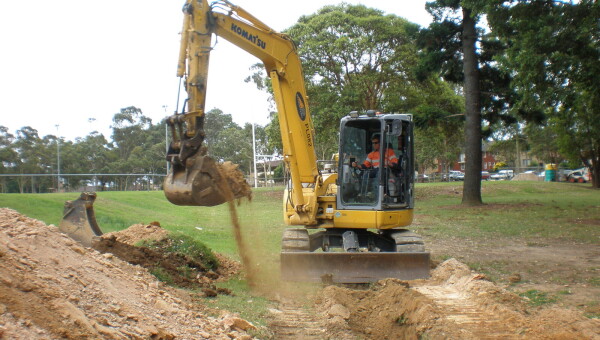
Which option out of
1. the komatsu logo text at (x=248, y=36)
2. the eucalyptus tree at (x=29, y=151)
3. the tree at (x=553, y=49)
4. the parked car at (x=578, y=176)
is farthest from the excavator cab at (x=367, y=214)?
the parked car at (x=578, y=176)

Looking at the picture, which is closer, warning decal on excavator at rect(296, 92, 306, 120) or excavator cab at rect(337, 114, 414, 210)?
excavator cab at rect(337, 114, 414, 210)

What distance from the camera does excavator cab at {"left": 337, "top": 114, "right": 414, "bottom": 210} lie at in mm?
9984

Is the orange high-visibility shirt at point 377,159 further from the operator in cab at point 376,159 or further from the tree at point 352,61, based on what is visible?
the tree at point 352,61

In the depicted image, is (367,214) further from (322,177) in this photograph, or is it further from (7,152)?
(7,152)

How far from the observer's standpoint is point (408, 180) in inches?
414

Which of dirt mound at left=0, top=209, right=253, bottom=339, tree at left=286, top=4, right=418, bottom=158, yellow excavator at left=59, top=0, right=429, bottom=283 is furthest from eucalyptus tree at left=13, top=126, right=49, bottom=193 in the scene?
dirt mound at left=0, top=209, right=253, bottom=339

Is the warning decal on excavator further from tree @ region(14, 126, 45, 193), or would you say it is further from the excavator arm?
tree @ region(14, 126, 45, 193)

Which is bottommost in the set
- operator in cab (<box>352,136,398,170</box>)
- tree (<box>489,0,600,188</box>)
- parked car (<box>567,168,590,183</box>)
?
parked car (<box>567,168,590,183</box>)

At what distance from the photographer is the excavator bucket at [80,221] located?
973cm

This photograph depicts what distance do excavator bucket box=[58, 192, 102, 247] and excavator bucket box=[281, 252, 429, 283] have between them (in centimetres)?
341

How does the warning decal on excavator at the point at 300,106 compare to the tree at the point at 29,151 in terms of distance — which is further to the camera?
the tree at the point at 29,151

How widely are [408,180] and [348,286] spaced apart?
7.40 ft

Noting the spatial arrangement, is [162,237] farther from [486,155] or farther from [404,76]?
[486,155]

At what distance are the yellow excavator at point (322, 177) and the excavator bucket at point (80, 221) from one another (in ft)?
0.24
